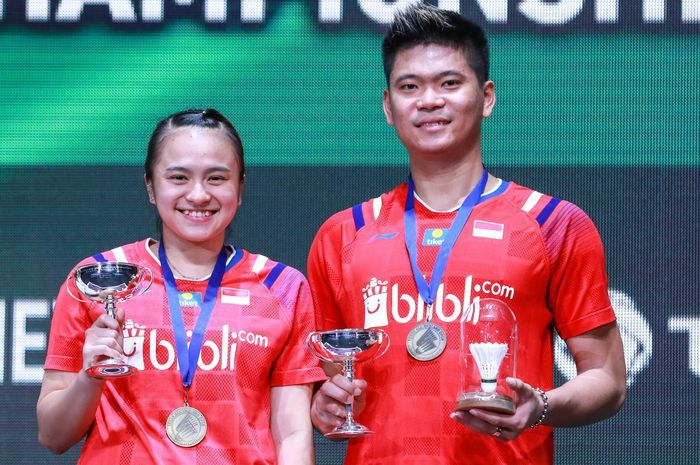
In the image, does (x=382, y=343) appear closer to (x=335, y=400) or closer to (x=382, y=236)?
(x=335, y=400)

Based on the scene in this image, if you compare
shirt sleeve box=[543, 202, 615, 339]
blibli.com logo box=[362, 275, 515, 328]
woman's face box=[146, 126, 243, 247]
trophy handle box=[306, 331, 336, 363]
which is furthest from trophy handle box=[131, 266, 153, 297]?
shirt sleeve box=[543, 202, 615, 339]

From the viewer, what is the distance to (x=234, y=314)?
2.99m

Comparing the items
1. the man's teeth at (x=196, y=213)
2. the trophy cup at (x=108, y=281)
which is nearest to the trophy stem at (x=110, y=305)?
the trophy cup at (x=108, y=281)

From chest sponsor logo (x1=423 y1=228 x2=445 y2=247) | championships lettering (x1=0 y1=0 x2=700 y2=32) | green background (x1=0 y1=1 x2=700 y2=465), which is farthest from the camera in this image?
championships lettering (x1=0 y1=0 x2=700 y2=32)

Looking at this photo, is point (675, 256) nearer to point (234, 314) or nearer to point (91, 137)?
point (234, 314)

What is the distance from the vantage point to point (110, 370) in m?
2.72

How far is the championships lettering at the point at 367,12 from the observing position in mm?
4055

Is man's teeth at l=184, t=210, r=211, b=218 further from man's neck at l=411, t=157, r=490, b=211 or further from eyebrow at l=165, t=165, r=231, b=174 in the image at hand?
man's neck at l=411, t=157, r=490, b=211

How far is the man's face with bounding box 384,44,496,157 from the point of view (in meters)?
2.98

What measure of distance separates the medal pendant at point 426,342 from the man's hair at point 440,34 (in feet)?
2.05

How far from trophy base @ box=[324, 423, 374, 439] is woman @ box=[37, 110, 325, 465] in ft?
0.72

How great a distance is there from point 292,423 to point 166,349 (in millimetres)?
344

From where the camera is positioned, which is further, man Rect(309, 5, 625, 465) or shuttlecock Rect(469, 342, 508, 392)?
man Rect(309, 5, 625, 465)

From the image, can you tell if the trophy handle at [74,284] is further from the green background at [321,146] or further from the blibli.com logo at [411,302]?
the green background at [321,146]
